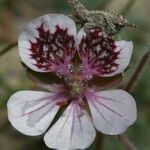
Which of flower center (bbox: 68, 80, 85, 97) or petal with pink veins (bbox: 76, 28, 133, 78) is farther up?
petal with pink veins (bbox: 76, 28, 133, 78)

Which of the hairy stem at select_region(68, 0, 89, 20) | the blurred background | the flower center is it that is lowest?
the blurred background

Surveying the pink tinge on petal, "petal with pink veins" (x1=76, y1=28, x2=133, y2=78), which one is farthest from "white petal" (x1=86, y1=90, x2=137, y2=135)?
the pink tinge on petal

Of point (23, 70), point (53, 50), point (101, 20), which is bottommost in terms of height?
point (23, 70)

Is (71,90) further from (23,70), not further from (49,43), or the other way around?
(23,70)

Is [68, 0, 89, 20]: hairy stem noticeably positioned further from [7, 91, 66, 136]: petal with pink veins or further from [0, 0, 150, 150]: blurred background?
[0, 0, 150, 150]: blurred background

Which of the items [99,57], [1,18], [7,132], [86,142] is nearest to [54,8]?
[1,18]

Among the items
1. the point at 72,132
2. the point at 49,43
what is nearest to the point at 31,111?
the point at 72,132

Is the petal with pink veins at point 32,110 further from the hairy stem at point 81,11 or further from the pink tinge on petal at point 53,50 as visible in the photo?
the hairy stem at point 81,11
